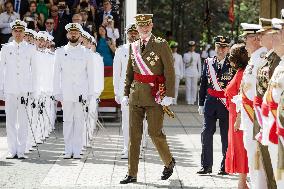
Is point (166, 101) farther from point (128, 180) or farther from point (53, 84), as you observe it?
point (53, 84)

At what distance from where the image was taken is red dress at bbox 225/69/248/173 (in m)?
9.76

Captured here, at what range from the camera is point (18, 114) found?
13953 millimetres

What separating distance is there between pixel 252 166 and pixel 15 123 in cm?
673

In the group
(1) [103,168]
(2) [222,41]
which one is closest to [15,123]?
(1) [103,168]

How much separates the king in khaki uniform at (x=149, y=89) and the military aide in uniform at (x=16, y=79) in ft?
11.1

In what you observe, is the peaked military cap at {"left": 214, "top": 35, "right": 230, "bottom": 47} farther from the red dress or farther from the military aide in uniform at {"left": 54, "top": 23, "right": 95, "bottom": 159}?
the military aide in uniform at {"left": 54, "top": 23, "right": 95, "bottom": 159}

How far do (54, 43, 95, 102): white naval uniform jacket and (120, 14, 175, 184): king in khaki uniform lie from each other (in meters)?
2.84

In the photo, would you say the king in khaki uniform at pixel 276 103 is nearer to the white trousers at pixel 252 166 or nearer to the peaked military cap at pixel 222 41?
the white trousers at pixel 252 166

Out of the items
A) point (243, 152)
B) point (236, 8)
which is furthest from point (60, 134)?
point (236, 8)

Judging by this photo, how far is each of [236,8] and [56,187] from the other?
37.1 meters

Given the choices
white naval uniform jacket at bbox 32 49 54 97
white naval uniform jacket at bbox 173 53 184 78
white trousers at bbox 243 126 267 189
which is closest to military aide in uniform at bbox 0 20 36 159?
white naval uniform jacket at bbox 32 49 54 97

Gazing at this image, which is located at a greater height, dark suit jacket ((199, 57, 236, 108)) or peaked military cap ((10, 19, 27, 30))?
peaked military cap ((10, 19, 27, 30))

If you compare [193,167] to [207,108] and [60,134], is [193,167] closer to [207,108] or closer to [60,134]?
[207,108]

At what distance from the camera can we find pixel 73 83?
13664 millimetres
